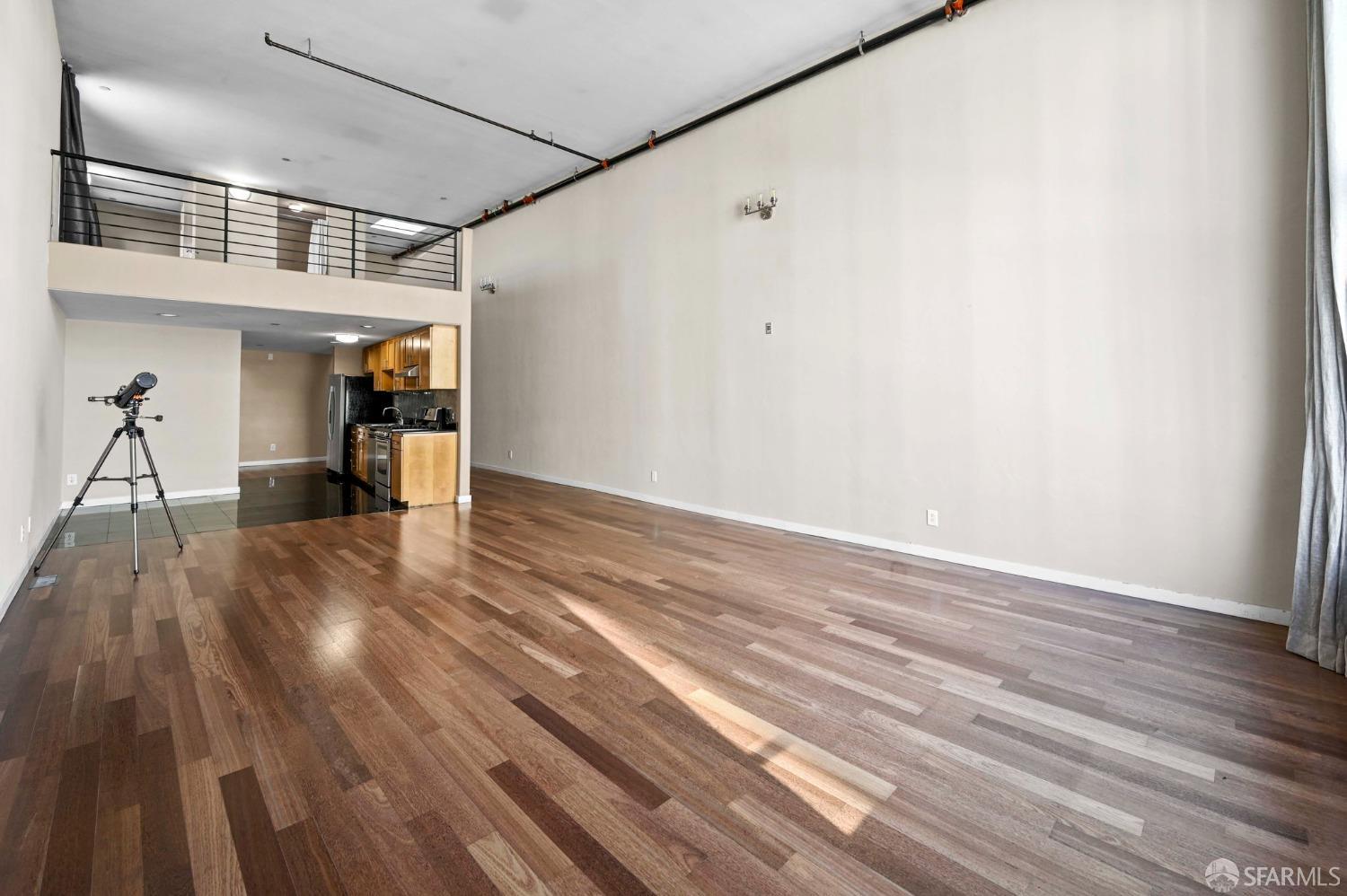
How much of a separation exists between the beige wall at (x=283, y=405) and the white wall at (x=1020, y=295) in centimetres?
812

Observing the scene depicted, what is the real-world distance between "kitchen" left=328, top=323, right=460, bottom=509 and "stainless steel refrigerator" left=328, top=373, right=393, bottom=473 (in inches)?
0.5

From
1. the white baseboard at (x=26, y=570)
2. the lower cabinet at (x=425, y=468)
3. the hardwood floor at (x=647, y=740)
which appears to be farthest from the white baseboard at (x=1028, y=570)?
the white baseboard at (x=26, y=570)

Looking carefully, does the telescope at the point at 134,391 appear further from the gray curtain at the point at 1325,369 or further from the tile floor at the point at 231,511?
the gray curtain at the point at 1325,369

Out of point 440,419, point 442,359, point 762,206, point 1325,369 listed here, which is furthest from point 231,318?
point 1325,369

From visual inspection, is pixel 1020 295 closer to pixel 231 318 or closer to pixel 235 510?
pixel 231 318

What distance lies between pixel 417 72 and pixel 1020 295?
572 centimetres

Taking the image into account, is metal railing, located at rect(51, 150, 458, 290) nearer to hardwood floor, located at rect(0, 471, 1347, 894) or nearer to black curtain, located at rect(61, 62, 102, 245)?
black curtain, located at rect(61, 62, 102, 245)

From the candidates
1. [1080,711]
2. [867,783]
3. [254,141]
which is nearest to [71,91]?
[254,141]

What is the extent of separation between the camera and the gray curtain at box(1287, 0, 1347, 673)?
279cm

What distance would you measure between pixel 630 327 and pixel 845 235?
9.92ft

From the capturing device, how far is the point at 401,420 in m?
9.09

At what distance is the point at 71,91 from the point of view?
5.57 metres

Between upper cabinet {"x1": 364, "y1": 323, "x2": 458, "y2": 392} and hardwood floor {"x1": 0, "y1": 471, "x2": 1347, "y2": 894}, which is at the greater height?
upper cabinet {"x1": 364, "y1": 323, "x2": 458, "y2": 392}

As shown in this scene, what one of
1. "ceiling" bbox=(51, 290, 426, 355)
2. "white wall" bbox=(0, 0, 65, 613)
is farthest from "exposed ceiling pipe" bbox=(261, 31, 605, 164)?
"ceiling" bbox=(51, 290, 426, 355)
